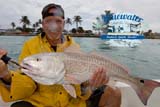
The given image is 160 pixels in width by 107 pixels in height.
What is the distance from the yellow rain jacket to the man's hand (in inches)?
7.1

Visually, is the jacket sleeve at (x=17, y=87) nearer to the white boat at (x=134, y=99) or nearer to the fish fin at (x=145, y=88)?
the fish fin at (x=145, y=88)

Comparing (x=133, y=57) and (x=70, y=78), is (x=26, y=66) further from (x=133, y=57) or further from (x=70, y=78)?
(x=133, y=57)

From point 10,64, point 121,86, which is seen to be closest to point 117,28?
point 121,86

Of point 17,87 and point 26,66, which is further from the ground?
point 26,66

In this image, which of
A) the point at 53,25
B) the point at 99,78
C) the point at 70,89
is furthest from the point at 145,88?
the point at 53,25

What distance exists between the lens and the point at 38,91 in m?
2.96

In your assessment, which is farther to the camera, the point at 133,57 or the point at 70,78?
the point at 133,57

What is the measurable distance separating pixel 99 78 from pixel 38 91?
560mm

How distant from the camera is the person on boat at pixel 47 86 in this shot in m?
2.78

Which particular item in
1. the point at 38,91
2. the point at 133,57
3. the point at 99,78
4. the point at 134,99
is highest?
the point at 99,78

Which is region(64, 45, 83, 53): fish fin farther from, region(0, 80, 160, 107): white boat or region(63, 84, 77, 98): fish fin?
region(0, 80, 160, 107): white boat

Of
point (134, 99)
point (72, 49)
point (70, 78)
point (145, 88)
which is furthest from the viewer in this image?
point (134, 99)

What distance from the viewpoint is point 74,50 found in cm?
277

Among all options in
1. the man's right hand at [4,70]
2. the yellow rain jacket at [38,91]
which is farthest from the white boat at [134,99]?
the man's right hand at [4,70]
